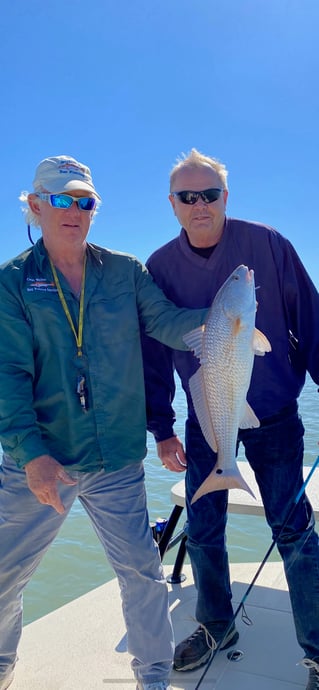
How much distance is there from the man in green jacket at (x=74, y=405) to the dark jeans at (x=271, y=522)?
525 millimetres

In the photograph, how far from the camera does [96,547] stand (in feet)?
24.9

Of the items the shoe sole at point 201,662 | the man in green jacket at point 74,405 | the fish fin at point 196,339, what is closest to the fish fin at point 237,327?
the fish fin at point 196,339

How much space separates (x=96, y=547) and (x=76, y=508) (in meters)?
1.83

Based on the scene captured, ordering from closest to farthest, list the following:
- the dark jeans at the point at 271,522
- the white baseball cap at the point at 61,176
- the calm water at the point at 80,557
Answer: the white baseball cap at the point at 61,176, the dark jeans at the point at 271,522, the calm water at the point at 80,557

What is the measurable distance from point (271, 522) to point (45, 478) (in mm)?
1367

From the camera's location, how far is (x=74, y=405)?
2.95m

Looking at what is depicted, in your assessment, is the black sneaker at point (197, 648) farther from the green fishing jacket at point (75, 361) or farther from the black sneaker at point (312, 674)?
the green fishing jacket at point (75, 361)

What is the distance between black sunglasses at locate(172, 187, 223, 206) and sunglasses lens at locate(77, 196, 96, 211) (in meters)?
0.56

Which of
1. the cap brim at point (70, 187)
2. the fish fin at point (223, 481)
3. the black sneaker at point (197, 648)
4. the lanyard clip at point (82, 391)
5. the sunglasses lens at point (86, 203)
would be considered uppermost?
the cap brim at point (70, 187)

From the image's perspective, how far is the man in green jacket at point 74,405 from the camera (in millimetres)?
2855

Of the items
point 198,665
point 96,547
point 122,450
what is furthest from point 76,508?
point 122,450

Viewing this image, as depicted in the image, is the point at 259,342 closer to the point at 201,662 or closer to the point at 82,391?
the point at 82,391

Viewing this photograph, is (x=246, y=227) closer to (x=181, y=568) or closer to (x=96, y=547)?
(x=181, y=568)

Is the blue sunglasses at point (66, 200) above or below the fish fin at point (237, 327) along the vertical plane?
above
